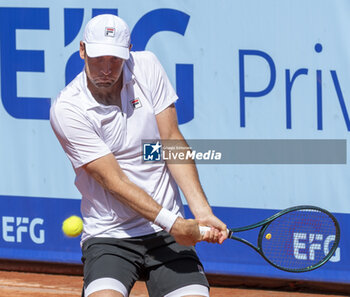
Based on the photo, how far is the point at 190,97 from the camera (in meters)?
5.21

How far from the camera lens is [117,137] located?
11.3ft

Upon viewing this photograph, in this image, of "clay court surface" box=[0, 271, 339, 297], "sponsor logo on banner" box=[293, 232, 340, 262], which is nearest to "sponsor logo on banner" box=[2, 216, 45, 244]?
"clay court surface" box=[0, 271, 339, 297]

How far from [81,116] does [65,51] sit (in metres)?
2.13

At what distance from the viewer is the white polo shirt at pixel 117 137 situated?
3420 millimetres

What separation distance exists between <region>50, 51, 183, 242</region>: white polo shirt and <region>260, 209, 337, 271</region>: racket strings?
3.50 feet

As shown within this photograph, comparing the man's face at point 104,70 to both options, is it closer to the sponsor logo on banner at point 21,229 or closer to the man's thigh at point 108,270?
the man's thigh at point 108,270

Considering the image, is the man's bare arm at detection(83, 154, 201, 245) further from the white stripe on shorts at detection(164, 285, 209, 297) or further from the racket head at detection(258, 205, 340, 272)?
the racket head at detection(258, 205, 340, 272)

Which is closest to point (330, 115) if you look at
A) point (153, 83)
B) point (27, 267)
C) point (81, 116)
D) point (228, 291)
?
point (228, 291)

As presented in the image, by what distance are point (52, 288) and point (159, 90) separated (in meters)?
2.37

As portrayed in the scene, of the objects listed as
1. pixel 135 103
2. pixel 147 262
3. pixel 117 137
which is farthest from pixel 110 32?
pixel 147 262

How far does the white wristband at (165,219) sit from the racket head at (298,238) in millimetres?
1106

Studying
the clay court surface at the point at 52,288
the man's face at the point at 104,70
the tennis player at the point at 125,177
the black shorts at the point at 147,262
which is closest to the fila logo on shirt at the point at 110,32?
the tennis player at the point at 125,177

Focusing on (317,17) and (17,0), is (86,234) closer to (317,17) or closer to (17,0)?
(317,17)

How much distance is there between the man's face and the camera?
132 inches
